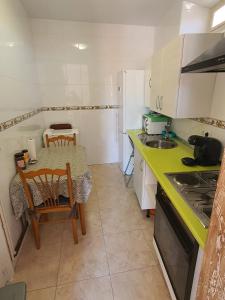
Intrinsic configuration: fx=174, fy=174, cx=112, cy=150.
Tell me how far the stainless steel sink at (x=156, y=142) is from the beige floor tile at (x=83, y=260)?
1.19m

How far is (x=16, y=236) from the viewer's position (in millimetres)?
1605

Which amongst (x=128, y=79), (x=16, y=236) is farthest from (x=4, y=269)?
(x=128, y=79)

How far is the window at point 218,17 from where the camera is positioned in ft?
5.00

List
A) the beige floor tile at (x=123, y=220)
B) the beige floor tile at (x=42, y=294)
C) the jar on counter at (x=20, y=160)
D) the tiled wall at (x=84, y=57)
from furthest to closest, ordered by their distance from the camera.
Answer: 1. the tiled wall at (x=84, y=57)
2. the beige floor tile at (x=123, y=220)
3. the jar on counter at (x=20, y=160)
4. the beige floor tile at (x=42, y=294)

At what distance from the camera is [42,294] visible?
4.21 ft

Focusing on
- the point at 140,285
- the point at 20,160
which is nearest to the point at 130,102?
the point at 20,160

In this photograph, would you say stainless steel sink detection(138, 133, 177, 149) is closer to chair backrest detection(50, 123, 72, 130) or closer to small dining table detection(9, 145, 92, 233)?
small dining table detection(9, 145, 92, 233)

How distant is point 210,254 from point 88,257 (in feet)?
4.04

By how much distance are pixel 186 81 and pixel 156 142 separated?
0.88 meters

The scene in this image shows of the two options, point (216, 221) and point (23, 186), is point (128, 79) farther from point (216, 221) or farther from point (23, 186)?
point (216, 221)

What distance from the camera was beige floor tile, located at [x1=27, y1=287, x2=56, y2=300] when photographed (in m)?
1.26

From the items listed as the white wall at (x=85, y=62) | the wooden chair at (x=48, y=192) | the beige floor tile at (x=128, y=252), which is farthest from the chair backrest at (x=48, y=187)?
the white wall at (x=85, y=62)

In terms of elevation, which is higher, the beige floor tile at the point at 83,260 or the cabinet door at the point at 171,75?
the cabinet door at the point at 171,75

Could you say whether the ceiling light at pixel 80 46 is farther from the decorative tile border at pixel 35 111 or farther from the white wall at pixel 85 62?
the decorative tile border at pixel 35 111
